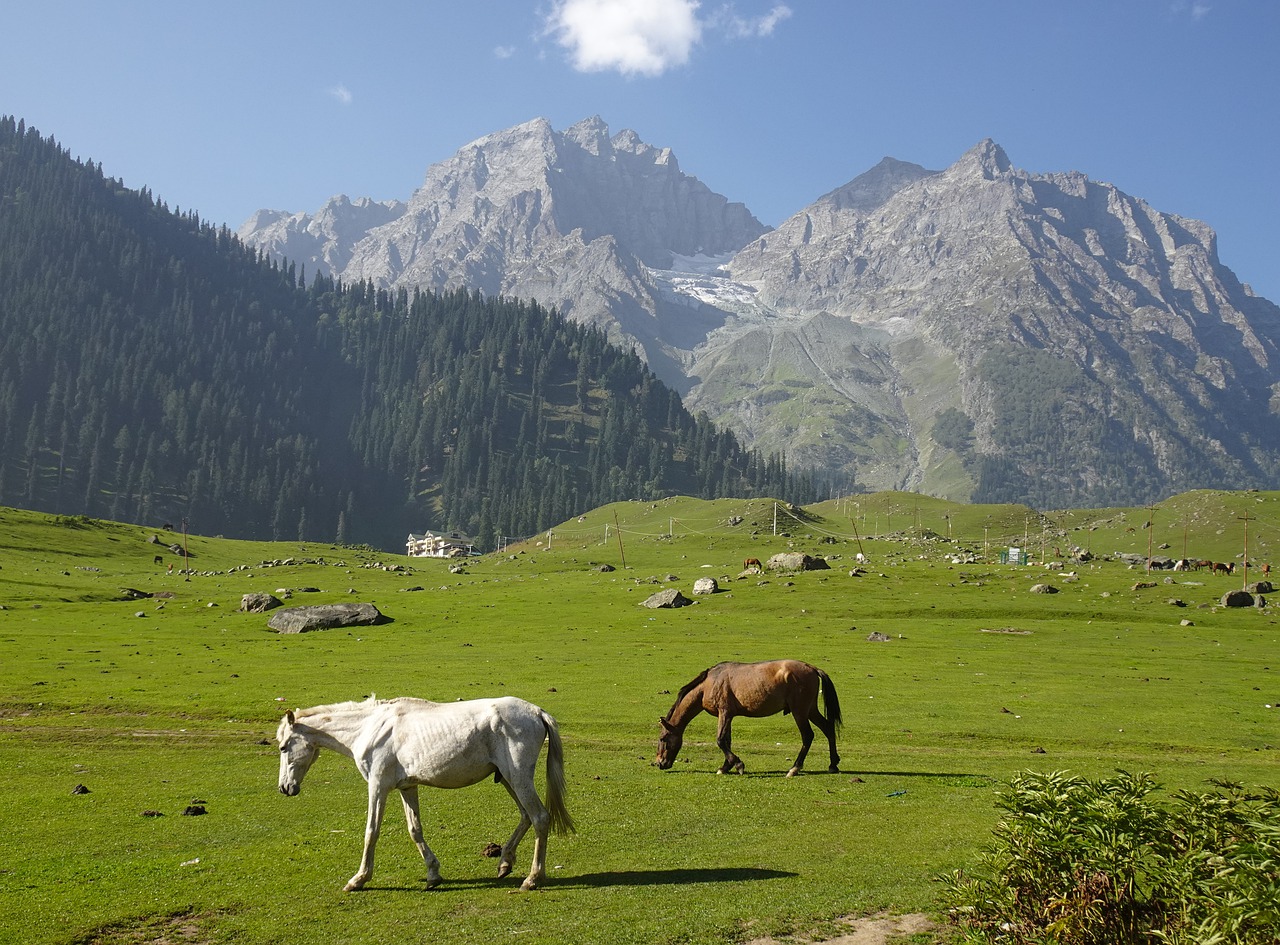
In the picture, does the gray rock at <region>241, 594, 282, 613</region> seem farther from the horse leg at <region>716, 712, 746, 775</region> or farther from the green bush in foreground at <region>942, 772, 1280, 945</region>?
the green bush in foreground at <region>942, 772, 1280, 945</region>

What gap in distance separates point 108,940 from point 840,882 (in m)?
12.0

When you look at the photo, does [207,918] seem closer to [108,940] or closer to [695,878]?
[108,940]

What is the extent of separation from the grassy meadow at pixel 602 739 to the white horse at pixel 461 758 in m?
1.01

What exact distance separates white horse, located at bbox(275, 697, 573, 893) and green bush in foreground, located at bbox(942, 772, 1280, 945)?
7.60 metres

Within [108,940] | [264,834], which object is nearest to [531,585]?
[264,834]

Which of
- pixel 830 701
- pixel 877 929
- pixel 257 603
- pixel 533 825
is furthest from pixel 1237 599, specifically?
pixel 257 603

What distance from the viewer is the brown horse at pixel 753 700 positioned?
26.5 m

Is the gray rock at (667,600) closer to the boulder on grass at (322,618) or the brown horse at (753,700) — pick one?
the boulder on grass at (322,618)

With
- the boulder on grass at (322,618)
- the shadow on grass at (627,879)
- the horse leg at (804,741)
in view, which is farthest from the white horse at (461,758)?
the boulder on grass at (322,618)

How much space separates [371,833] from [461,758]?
2087 millimetres

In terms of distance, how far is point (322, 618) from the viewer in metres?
69.8

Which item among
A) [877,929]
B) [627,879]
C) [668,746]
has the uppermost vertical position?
[877,929]

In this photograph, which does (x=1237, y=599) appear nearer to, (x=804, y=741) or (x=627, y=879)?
(x=804, y=741)

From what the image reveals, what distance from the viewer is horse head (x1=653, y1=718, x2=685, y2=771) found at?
2689 cm
